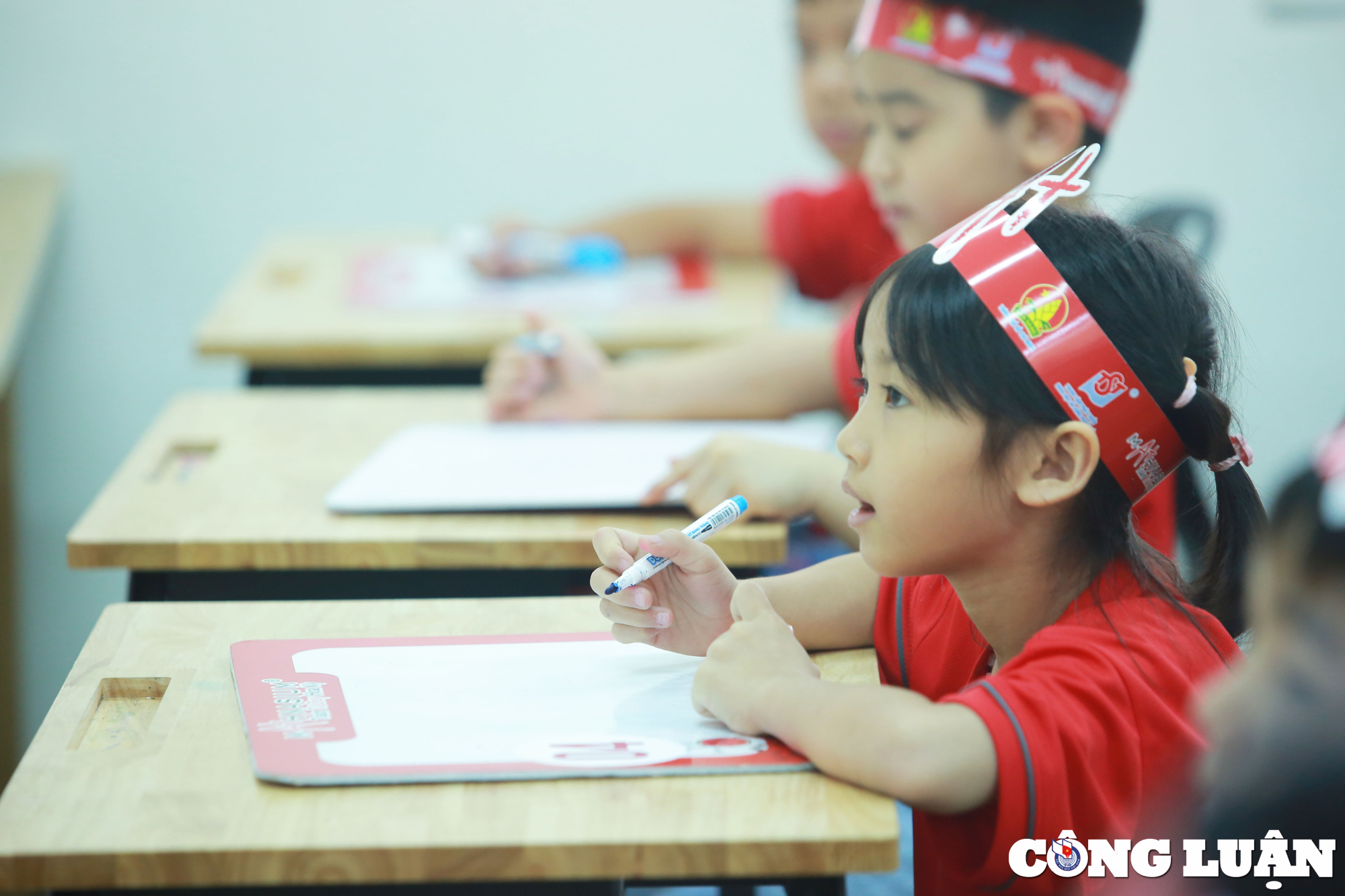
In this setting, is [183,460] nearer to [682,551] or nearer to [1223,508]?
[682,551]

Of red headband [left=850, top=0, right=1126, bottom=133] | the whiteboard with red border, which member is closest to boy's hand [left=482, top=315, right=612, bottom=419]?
red headband [left=850, top=0, right=1126, bottom=133]

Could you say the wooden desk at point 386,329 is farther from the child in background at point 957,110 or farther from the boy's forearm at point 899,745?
the boy's forearm at point 899,745

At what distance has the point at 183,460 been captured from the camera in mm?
1385

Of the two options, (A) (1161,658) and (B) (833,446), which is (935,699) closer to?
(A) (1161,658)

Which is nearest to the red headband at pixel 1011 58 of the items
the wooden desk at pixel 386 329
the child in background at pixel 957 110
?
the child in background at pixel 957 110

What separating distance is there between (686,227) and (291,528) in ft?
4.19

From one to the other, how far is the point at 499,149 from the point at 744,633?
86.4 inches

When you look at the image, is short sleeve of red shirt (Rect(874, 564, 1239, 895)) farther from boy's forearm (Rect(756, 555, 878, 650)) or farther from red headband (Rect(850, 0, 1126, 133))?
red headband (Rect(850, 0, 1126, 133))

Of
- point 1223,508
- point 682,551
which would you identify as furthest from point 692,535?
point 1223,508

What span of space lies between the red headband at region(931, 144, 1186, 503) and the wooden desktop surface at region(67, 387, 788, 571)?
379 mm

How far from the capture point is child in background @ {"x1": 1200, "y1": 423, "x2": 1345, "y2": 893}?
53cm

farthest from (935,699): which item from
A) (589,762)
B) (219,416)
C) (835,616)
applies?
(219,416)

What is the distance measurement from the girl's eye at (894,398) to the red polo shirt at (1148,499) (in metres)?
0.14

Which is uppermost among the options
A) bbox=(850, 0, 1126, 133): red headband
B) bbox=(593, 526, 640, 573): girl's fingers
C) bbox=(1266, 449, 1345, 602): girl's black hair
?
bbox=(850, 0, 1126, 133): red headband
